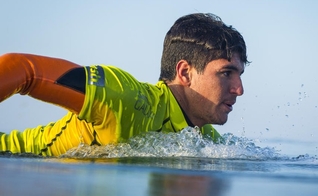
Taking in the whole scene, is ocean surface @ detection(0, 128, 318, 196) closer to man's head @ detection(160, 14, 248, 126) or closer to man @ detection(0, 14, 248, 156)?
man @ detection(0, 14, 248, 156)

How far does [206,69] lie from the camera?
615 centimetres

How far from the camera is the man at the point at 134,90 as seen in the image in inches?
183

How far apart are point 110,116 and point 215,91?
1.39 meters

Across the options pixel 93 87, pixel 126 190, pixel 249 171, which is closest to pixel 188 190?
pixel 126 190

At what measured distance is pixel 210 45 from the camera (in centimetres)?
624

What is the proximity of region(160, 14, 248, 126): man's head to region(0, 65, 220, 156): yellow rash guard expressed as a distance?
288 millimetres

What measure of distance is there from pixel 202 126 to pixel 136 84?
4.54ft

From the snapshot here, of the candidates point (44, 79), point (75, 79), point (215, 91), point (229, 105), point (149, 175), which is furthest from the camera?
point (229, 105)

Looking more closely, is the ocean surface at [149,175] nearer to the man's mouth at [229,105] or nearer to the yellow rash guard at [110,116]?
the yellow rash guard at [110,116]

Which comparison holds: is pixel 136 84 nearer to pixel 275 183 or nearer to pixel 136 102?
pixel 136 102

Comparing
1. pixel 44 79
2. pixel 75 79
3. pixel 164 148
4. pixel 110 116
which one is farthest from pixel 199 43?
pixel 44 79

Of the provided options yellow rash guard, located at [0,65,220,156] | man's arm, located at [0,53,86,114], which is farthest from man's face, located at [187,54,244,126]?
man's arm, located at [0,53,86,114]

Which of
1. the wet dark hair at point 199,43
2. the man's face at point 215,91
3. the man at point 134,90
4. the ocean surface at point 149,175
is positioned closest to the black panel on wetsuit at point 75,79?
the man at point 134,90

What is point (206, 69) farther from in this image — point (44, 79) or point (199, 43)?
point (44, 79)
